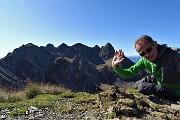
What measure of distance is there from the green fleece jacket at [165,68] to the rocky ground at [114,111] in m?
0.86

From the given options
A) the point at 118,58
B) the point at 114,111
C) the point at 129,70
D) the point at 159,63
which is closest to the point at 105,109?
the point at 114,111

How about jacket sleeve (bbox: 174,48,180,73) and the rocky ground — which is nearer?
jacket sleeve (bbox: 174,48,180,73)

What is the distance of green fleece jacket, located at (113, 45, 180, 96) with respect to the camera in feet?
27.2

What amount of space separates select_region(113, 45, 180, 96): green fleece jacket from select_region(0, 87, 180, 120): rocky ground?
86cm

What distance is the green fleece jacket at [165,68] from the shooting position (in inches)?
327

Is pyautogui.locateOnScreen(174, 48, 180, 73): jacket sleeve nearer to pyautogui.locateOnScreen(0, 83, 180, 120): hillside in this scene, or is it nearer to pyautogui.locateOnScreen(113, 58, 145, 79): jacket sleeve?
pyautogui.locateOnScreen(113, 58, 145, 79): jacket sleeve

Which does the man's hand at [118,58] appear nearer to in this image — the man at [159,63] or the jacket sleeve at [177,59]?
the man at [159,63]

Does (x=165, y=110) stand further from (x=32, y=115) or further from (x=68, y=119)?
(x=32, y=115)

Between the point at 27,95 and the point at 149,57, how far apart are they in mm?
7998

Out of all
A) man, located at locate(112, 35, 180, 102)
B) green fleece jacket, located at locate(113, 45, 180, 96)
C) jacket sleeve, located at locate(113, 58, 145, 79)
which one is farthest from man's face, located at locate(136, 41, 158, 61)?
jacket sleeve, located at locate(113, 58, 145, 79)

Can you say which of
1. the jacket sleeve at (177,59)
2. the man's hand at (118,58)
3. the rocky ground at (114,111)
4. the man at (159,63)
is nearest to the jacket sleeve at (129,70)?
A: the man at (159,63)

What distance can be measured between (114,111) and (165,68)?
195cm

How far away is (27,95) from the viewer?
1443 centimetres

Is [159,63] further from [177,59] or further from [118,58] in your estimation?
[118,58]
